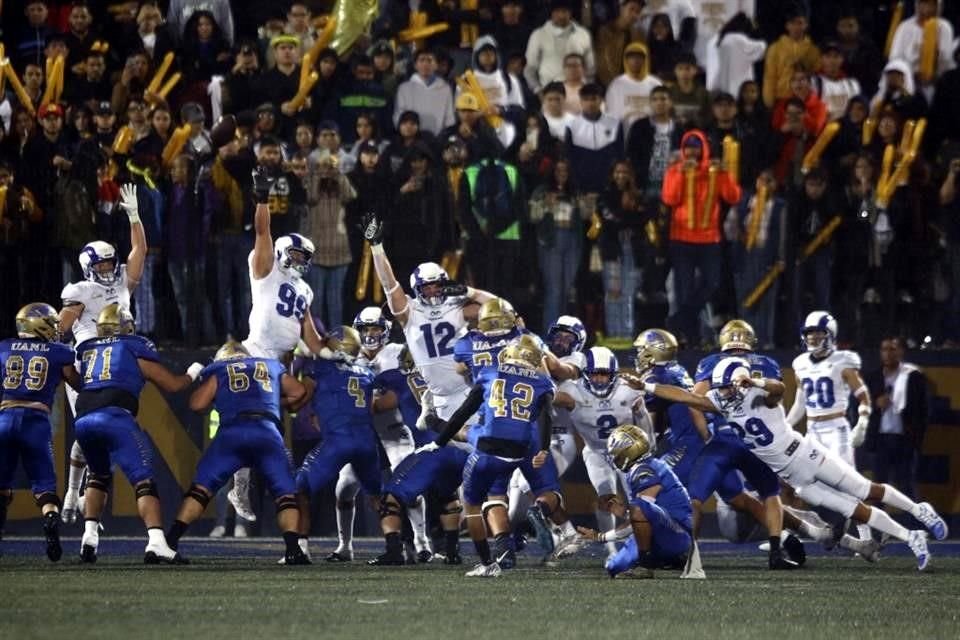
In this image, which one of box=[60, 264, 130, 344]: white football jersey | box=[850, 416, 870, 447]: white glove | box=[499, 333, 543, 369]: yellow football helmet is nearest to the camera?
box=[499, 333, 543, 369]: yellow football helmet

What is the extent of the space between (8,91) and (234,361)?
17.7ft

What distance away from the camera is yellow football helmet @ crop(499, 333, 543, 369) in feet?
45.6

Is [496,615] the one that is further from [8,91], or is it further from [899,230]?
[8,91]

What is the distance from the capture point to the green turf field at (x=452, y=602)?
10297 millimetres

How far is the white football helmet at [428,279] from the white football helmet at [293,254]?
930 millimetres

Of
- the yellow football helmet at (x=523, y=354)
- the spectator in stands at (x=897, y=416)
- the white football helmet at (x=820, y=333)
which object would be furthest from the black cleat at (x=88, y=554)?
the spectator in stands at (x=897, y=416)

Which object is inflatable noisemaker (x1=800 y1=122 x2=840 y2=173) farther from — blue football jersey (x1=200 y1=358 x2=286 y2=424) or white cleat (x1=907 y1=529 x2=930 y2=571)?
blue football jersey (x1=200 y1=358 x2=286 y2=424)

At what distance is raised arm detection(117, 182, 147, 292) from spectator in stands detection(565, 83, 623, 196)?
4.34 meters

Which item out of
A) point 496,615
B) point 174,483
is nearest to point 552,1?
Result: point 174,483

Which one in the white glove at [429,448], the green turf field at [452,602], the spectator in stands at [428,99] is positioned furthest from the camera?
the spectator in stands at [428,99]

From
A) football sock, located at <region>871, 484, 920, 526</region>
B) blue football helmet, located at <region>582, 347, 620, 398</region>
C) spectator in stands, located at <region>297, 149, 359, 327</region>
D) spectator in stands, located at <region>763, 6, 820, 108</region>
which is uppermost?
spectator in stands, located at <region>763, 6, 820, 108</region>

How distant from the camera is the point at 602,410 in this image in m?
16.0

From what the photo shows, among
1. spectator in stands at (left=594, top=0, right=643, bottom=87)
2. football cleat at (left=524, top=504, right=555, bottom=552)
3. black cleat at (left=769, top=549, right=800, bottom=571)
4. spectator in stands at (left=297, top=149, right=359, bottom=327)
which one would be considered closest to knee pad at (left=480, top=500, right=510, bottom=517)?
football cleat at (left=524, top=504, right=555, bottom=552)

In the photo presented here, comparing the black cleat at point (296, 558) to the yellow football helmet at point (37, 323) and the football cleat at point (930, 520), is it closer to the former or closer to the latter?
the yellow football helmet at point (37, 323)
